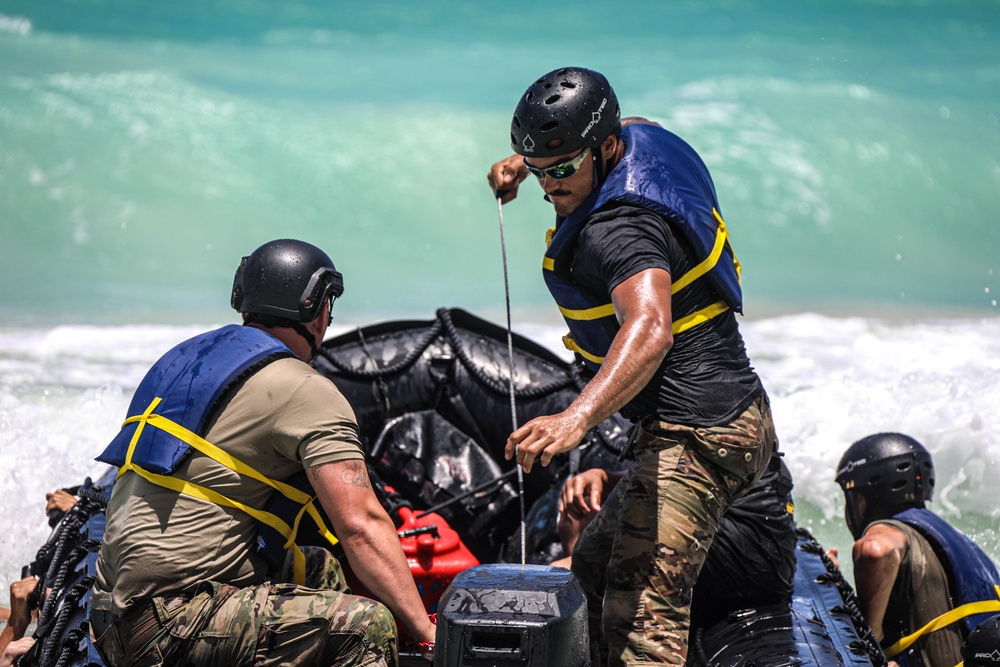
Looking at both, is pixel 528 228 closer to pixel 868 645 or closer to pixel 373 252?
pixel 373 252

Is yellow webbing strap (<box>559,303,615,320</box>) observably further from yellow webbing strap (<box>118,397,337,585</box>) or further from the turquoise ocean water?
the turquoise ocean water

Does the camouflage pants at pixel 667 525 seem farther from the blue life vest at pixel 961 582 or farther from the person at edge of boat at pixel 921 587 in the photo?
the blue life vest at pixel 961 582

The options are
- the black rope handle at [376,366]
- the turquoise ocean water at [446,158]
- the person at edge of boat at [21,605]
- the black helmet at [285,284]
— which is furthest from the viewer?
the turquoise ocean water at [446,158]

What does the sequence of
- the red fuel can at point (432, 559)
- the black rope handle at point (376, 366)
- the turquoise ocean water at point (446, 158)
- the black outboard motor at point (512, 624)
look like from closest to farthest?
1. the black outboard motor at point (512, 624)
2. the red fuel can at point (432, 559)
3. the black rope handle at point (376, 366)
4. the turquoise ocean water at point (446, 158)

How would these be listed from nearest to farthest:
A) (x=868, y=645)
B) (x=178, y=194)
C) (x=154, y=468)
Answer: (x=154, y=468) → (x=868, y=645) → (x=178, y=194)

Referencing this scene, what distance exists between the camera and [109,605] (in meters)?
3.03

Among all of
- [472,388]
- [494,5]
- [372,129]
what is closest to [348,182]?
[372,129]

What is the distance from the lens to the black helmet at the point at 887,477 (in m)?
4.75

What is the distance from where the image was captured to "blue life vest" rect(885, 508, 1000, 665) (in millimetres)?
4316

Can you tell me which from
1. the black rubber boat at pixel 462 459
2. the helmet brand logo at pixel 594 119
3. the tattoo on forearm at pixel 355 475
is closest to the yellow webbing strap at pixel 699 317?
the helmet brand logo at pixel 594 119

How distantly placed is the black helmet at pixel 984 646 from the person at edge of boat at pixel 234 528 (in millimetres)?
1705

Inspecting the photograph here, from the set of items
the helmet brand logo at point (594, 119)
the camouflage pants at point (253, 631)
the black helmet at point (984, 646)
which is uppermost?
the helmet brand logo at point (594, 119)

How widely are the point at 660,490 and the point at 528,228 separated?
1506 cm

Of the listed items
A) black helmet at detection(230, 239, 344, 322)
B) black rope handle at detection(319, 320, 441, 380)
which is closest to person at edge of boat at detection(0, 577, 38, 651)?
black helmet at detection(230, 239, 344, 322)
